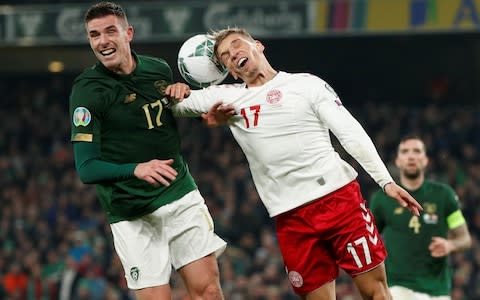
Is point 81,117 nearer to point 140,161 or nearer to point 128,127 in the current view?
point 128,127

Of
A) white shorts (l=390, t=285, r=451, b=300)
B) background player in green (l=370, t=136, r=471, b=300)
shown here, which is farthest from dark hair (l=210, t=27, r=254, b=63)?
→ white shorts (l=390, t=285, r=451, b=300)

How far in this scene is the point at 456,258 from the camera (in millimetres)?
14438

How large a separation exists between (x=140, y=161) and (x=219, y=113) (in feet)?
1.76

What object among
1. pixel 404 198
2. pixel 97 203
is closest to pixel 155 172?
pixel 404 198

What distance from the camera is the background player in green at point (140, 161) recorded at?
591 centimetres

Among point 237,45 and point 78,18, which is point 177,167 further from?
point 78,18

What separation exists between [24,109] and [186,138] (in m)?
3.62

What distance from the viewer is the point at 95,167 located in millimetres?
5734

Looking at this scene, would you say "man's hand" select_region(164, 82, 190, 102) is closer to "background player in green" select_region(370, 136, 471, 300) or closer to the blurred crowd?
"background player in green" select_region(370, 136, 471, 300)

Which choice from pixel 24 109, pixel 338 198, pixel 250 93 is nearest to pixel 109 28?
pixel 250 93

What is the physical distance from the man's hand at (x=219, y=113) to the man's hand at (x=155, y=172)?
0.61 metres

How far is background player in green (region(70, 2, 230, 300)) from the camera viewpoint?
5914 mm

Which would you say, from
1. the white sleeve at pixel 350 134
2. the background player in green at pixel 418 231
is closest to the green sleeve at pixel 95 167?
the white sleeve at pixel 350 134

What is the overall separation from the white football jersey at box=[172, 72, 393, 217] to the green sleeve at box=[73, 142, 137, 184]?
30.6 inches
